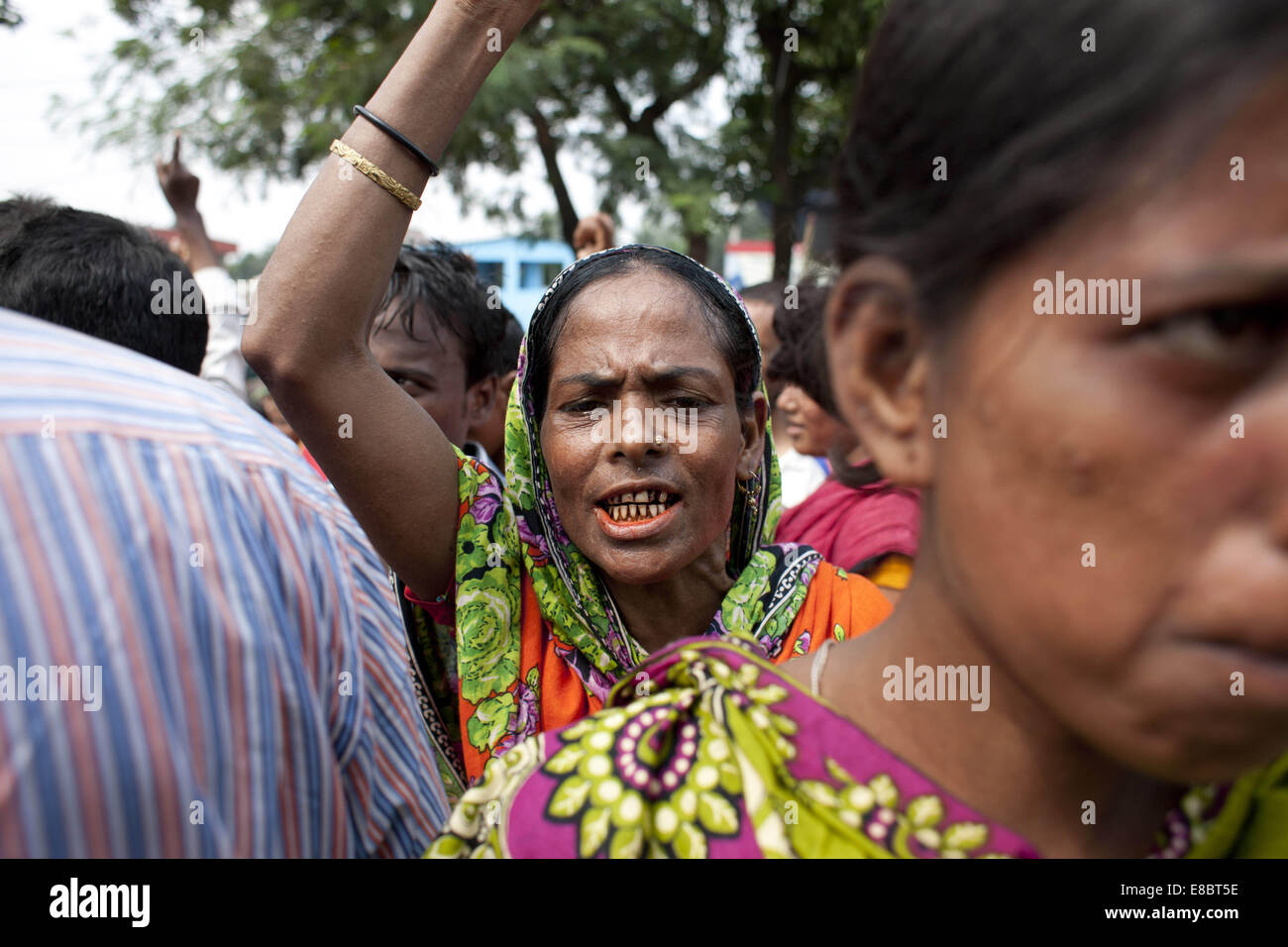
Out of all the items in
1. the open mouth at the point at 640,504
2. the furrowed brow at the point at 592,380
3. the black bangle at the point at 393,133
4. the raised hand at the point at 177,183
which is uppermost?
the raised hand at the point at 177,183

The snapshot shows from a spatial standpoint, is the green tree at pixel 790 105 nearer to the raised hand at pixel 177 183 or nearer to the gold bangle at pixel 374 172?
the raised hand at pixel 177 183

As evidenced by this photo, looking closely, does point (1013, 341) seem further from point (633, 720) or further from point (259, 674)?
point (259, 674)

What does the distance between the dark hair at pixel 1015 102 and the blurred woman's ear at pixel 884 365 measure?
0.03 metres

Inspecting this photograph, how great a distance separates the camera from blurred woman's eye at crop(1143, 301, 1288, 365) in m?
0.73

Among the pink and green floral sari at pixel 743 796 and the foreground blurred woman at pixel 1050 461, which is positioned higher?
the foreground blurred woman at pixel 1050 461

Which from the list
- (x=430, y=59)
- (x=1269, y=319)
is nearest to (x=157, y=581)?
(x=1269, y=319)

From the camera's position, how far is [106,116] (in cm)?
1417

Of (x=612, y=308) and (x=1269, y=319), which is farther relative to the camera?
(x=612, y=308)

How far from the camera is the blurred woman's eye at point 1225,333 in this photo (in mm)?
728

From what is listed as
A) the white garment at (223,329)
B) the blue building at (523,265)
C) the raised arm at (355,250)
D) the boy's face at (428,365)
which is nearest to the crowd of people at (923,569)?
the raised arm at (355,250)

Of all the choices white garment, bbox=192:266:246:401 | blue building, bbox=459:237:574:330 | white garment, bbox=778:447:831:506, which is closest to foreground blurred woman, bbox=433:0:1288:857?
white garment, bbox=778:447:831:506

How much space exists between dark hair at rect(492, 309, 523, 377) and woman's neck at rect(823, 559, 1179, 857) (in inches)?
91.9

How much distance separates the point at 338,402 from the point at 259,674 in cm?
90

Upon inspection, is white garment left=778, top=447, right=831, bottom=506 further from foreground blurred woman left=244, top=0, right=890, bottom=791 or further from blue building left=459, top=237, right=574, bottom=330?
blue building left=459, top=237, right=574, bottom=330
